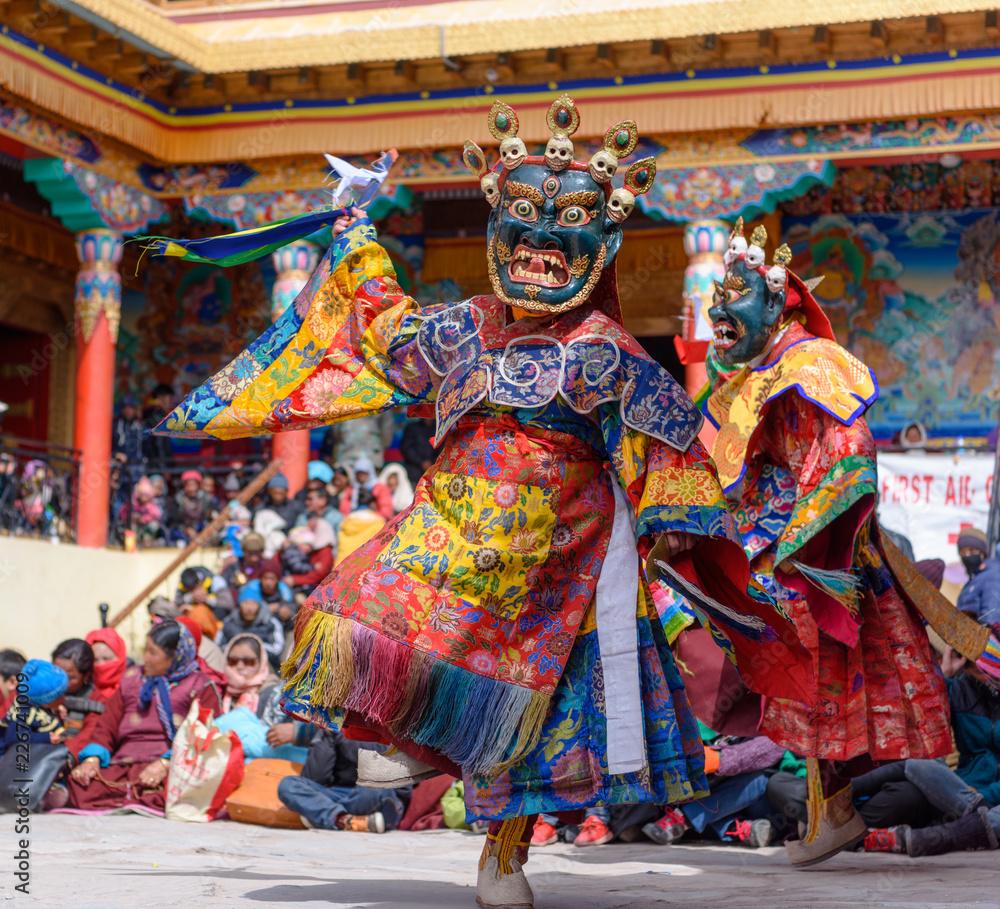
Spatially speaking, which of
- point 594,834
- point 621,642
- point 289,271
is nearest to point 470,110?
point 289,271

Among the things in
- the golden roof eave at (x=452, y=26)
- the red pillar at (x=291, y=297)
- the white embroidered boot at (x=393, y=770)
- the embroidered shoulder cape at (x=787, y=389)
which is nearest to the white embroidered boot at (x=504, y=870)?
the white embroidered boot at (x=393, y=770)

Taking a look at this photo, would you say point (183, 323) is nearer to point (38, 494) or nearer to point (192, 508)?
point (192, 508)

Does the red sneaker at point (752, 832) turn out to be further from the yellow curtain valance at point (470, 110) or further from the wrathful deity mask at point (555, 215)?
the yellow curtain valance at point (470, 110)

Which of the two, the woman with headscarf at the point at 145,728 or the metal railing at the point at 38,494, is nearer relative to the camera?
the woman with headscarf at the point at 145,728

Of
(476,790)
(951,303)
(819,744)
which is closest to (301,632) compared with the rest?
(476,790)

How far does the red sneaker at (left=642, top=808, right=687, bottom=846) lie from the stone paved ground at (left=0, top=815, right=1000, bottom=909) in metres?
0.08

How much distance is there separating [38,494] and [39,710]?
3995 millimetres

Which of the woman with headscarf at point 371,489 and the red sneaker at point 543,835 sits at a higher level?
the woman with headscarf at point 371,489

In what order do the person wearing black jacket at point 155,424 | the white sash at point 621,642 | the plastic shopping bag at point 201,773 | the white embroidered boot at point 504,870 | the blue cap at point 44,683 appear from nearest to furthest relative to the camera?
1. the white sash at point 621,642
2. the white embroidered boot at point 504,870
3. the plastic shopping bag at point 201,773
4. the blue cap at point 44,683
5. the person wearing black jacket at point 155,424

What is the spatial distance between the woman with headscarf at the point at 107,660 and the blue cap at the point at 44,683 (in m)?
0.62

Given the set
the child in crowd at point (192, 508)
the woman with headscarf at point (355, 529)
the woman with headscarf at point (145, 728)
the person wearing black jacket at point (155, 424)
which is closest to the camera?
the woman with headscarf at point (145, 728)

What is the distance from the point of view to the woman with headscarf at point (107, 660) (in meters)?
7.03

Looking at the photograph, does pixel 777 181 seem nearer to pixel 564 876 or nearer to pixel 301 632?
pixel 564 876

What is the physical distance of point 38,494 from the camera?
9953 mm
